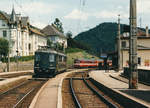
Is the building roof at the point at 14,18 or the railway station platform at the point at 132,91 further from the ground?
the building roof at the point at 14,18

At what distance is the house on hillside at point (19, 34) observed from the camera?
2913 inches

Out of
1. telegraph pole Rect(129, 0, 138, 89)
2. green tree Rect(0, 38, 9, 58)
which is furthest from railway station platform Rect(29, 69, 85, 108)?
green tree Rect(0, 38, 9, 58)

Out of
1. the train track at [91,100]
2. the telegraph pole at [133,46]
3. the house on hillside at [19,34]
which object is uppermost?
the house on hillside at [19,34]

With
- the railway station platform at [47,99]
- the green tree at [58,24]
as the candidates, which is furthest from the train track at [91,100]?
the green tree at [58,24]

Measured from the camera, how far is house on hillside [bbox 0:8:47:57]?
243 ft

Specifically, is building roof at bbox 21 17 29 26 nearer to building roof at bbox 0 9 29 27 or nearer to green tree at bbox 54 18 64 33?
building roof at bbox 0 9 29 27

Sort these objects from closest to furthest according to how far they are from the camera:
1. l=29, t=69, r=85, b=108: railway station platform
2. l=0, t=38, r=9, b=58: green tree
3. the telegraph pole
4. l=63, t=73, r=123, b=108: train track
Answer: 1. l=29, t=69, r=85, b=108: railway station platform
2. l=63, t=73, r=123, b=108: train track
3. the telegraph pole
4. l=0, t=38, r=9, b=58: green tree

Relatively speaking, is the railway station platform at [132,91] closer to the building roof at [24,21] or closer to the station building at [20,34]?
the station building at [20,34]

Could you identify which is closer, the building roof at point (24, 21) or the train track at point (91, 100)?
the train track at point (91, 100)

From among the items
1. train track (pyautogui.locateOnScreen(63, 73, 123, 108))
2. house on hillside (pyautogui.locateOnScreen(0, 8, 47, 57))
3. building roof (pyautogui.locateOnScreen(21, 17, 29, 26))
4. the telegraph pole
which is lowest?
train track (pyautogui.locateOnScreen(63, 73, 123, 108))

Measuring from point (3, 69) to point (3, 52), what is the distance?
14858 mm

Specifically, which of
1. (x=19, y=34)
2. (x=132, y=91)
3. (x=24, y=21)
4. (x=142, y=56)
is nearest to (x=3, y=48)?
(x=19, y=34)

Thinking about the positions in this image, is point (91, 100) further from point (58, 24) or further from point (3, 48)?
point (58, 24)

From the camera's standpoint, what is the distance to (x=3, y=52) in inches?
2564
